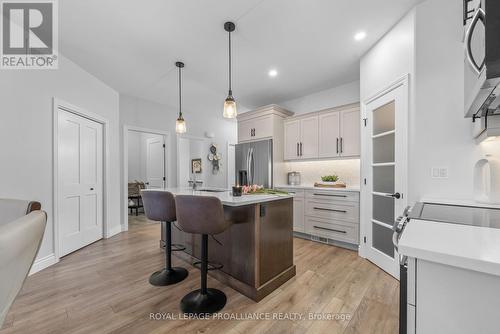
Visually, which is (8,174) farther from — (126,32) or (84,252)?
(126,32)

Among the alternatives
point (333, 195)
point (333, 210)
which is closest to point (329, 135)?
point (333, 195)

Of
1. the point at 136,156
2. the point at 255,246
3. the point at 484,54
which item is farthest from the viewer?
the point at 136,156

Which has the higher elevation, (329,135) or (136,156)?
(329,135)

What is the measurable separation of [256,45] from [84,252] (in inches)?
147

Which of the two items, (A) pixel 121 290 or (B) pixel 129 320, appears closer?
(B) pixel 129 320

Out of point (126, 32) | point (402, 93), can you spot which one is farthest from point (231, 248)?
point (126, 32)

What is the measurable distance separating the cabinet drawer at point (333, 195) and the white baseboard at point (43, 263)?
3651mm

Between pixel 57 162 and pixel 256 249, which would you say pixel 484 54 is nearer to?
pixel 256 249

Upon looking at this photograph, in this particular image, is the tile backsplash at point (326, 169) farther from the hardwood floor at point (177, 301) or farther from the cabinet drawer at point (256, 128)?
the hardwood floor at point (177, 301)

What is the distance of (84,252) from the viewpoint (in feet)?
9.89

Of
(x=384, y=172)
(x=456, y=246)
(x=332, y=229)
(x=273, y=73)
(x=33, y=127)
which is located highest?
(x=273, y=73)

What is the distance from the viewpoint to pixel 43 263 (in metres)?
2.46

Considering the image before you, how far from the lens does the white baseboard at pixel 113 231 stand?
3.67 meters

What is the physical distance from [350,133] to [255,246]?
8.35ft
